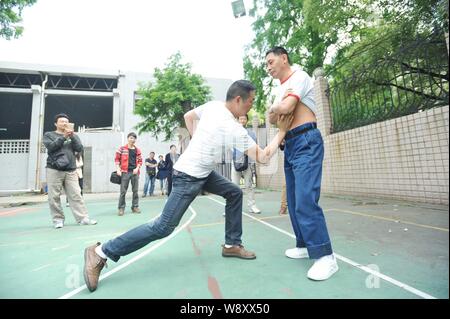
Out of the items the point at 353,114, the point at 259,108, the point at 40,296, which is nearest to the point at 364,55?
the point at 353,114

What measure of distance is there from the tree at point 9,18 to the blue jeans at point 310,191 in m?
12.5

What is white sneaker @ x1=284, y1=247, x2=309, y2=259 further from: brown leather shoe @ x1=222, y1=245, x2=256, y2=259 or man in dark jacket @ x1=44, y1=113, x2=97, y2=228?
man in dark jacket @ x1=44, y1=113, x2=97, y2=228

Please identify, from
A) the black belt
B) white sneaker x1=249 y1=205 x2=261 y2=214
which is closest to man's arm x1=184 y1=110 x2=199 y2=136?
the black belt

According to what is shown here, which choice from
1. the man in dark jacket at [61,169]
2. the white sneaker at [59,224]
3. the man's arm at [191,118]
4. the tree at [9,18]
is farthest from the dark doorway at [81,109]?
the man's arm at [191,118]

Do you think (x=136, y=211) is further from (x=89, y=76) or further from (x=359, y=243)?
(x=89, y=76)

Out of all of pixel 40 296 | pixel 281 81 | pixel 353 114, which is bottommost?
pixel 40 296

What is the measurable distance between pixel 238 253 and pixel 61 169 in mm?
3666

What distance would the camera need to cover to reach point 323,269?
1985mm

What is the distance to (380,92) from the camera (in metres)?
5.56

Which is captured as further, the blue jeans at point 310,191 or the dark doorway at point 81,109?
the dark doorway at point 81,109

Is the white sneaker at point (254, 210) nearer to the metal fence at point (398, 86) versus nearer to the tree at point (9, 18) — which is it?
the metal fence at point (398, 86)

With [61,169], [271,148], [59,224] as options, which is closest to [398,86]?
[271,148]

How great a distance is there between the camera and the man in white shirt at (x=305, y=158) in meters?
2.05
